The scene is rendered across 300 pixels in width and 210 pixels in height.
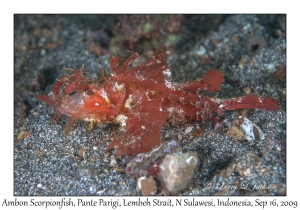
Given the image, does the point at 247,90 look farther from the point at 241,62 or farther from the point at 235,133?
the point at 235,133

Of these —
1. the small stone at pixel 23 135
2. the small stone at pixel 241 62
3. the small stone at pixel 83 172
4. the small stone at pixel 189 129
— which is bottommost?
the small stone at pixel 83 172

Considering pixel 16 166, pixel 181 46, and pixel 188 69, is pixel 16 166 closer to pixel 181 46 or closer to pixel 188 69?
pixel 188 69

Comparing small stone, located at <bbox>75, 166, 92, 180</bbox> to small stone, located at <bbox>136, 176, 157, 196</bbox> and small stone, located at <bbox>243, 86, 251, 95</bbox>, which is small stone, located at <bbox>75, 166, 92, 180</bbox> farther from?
small stone, located at <bbox>243, 86, 251, 95</bbox>

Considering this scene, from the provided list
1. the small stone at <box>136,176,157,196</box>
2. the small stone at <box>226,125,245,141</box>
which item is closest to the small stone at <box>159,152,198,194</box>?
the small stone at <box>136,176,157,196</box>

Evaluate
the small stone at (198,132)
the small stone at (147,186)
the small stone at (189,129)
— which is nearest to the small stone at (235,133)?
the small stone at (198,132)

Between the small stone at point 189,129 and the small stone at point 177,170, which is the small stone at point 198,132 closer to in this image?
the small stone at point 189,129
